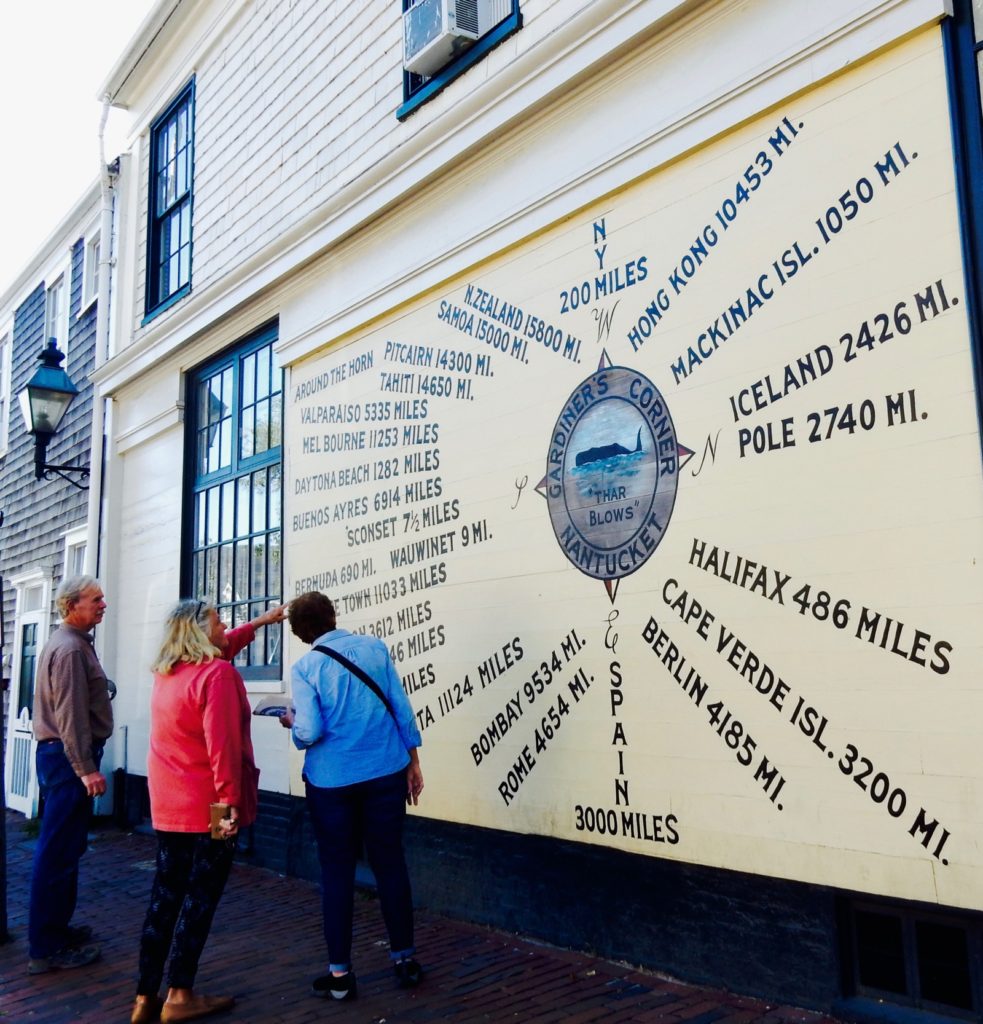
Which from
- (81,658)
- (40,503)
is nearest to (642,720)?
(81,658)

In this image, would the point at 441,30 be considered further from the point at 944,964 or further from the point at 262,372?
the point at 944,964

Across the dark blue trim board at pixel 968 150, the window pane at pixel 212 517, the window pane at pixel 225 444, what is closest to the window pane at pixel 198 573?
the window pane at pixel 212 517

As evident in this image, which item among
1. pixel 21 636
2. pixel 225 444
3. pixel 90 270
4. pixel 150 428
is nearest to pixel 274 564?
pixel 225 444

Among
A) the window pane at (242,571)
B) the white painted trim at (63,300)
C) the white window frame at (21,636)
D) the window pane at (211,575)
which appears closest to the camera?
the window pane at (242,571)

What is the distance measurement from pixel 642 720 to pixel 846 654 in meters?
1.13

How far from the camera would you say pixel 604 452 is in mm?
5031

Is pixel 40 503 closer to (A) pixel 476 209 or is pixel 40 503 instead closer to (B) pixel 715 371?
(A) pixel 476 209

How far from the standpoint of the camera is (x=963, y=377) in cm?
356

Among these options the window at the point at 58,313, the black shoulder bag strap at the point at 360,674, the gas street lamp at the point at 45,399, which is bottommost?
the black shoulder bag strap at the point at 360,674

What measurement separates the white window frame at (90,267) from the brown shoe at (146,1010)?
31.6 feet

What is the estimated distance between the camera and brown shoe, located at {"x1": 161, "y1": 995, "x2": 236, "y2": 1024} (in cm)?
422

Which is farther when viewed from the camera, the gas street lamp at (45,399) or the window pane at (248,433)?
the gas street lamp at (45,399)

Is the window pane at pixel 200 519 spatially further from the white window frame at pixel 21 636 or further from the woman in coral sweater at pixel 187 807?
the woman in coral sweater at pixel 187 807

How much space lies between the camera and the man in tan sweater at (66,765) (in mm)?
5098
